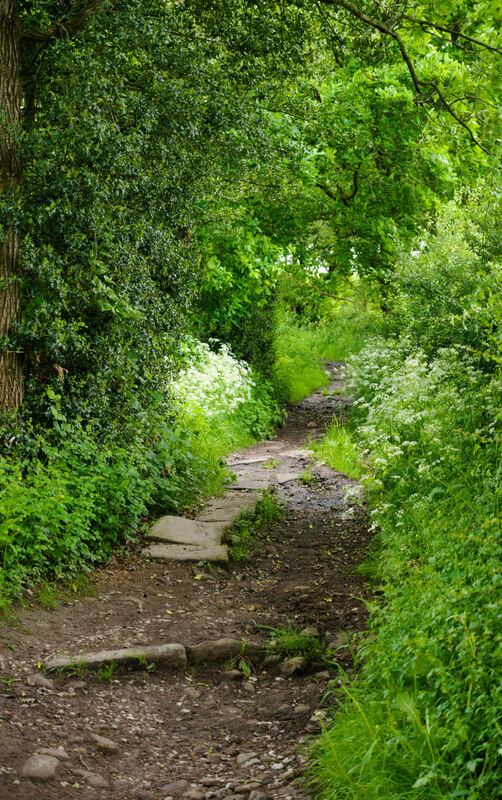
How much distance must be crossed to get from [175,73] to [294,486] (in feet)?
16.6

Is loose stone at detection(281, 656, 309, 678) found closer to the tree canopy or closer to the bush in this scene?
the bush

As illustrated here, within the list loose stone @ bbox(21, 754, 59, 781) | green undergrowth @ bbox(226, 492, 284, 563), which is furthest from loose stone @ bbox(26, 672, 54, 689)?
green undergrowth @ bbox(226, 492, 284, 563)

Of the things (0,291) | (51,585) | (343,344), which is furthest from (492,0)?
(343,344)

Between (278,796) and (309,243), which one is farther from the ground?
(309,243)

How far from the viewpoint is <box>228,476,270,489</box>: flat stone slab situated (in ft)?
28.1

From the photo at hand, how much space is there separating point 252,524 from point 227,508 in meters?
0.38

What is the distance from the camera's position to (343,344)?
2316 centimetres

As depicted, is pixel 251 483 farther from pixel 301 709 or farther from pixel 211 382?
pixel 301 709

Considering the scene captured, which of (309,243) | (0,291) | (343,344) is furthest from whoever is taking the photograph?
(343,344)

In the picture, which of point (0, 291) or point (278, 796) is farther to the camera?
point (0, 291)

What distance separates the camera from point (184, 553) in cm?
632

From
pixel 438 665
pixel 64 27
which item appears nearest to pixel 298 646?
pixel 438 665

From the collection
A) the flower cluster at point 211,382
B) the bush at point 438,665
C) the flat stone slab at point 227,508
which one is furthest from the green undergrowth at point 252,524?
the flower cluster at point 211,382

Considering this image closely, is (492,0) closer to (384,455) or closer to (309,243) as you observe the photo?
(384,455)
